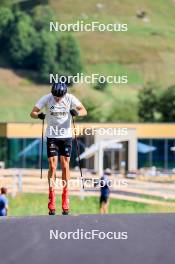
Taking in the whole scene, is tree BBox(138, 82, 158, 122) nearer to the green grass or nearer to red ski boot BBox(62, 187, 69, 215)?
the green grass

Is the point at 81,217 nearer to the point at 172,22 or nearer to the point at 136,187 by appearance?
the point at 172,22

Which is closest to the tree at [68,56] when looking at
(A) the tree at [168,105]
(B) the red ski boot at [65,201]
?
(B) the red ski boot at [65,201]

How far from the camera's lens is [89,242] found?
8.12m

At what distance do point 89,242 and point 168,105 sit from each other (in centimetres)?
3076

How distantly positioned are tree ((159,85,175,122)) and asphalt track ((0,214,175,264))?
27789mm

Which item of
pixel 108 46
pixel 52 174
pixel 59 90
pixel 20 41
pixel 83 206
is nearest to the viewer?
pixel 59 90

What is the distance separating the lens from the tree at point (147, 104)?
3909 centimetres

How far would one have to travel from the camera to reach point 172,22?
60.7 ft

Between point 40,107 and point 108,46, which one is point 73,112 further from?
point 108,46

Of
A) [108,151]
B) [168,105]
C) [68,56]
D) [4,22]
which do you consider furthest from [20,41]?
[168,105]

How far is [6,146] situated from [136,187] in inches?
132

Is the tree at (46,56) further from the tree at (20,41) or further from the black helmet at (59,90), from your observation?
the black helmet at (59,90)

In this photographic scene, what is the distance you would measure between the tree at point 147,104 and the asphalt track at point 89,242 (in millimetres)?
30025

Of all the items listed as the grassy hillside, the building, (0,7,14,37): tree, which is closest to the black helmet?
the grassy hillside
